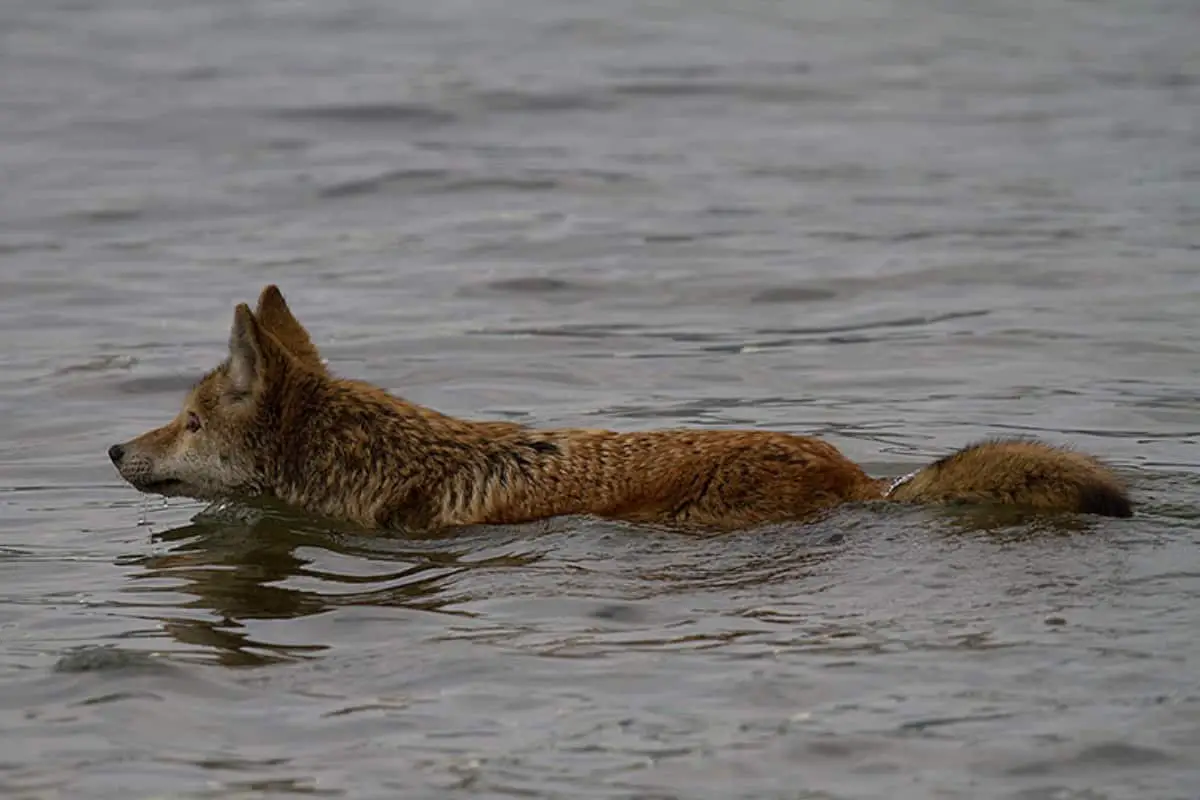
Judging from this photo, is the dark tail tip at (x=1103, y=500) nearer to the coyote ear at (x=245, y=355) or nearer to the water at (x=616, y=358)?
the water at (x=616, y=358)

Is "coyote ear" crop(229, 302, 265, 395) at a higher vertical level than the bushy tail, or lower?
higher

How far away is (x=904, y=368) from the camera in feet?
50.2

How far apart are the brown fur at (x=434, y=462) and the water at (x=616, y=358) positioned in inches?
7.1

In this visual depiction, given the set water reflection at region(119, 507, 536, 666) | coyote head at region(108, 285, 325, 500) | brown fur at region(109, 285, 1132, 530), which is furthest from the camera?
coyote head at region(108, 285, 325, 500)

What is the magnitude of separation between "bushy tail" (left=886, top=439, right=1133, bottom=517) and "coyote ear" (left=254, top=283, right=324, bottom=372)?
Answer: 3.52m

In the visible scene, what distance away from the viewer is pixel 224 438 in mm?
11164

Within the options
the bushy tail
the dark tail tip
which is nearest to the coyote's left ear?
the bushy tail

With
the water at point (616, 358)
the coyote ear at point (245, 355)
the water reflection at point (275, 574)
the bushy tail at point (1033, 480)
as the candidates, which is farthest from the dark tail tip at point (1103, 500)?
the coyote ear at point (245, 355)

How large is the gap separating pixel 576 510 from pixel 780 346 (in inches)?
231

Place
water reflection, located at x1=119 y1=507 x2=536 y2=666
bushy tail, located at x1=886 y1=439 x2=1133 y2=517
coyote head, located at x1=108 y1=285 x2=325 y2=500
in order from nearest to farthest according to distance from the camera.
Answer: water reflection, located at x1=119 y1=507 x2=536 y2=666, bushy tail, located at x1=886 y1=439 x2=1133 y2=517, coyote head, located at x1=108 y1=285 x2=325 y2=500

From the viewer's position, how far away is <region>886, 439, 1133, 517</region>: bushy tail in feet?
32.2

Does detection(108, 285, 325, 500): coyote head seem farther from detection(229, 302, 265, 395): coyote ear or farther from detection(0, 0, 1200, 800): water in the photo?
detection(0, 0, 1200, 800): water

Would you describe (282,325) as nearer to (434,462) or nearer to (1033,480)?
(434,462)

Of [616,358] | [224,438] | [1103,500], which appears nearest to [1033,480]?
[1103,500]
